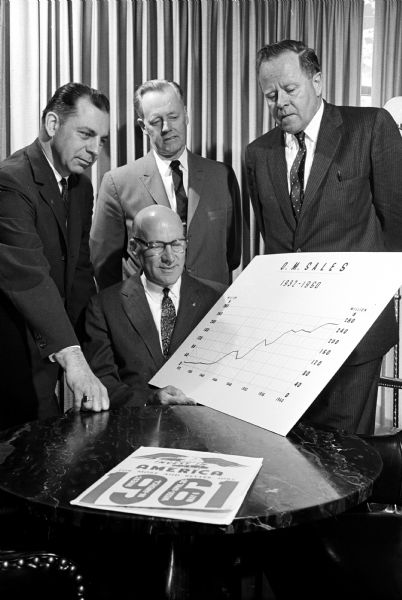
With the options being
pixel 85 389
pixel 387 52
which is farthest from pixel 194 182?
pixel 387 52

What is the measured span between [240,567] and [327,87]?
2.80 metres

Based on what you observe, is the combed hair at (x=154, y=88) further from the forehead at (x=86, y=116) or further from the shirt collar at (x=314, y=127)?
the shirt collar at (x=314, y=127)

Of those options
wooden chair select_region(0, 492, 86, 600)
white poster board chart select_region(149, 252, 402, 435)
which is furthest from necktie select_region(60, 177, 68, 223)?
wooden chair select_region(0, 492, 86, 600)

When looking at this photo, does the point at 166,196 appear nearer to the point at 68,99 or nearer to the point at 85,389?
the point at 68,99

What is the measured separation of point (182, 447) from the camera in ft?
5.26

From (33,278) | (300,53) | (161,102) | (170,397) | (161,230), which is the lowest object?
(170,397)

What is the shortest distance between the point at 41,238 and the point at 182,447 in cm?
112

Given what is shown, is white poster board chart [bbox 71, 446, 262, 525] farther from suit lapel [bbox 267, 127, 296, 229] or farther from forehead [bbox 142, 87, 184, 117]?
forehead [bbox 142, 87, 184, 117]

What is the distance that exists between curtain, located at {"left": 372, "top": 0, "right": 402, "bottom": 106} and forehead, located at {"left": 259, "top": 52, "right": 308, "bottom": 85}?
6.32ft

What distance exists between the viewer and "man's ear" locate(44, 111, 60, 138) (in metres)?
2.52

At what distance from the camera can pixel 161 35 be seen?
12.9 ft

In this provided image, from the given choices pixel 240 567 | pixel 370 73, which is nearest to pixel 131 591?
pixel 240 567

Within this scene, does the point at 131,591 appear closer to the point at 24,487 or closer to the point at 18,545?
the point at 18,545

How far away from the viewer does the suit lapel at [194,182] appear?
126 inches
